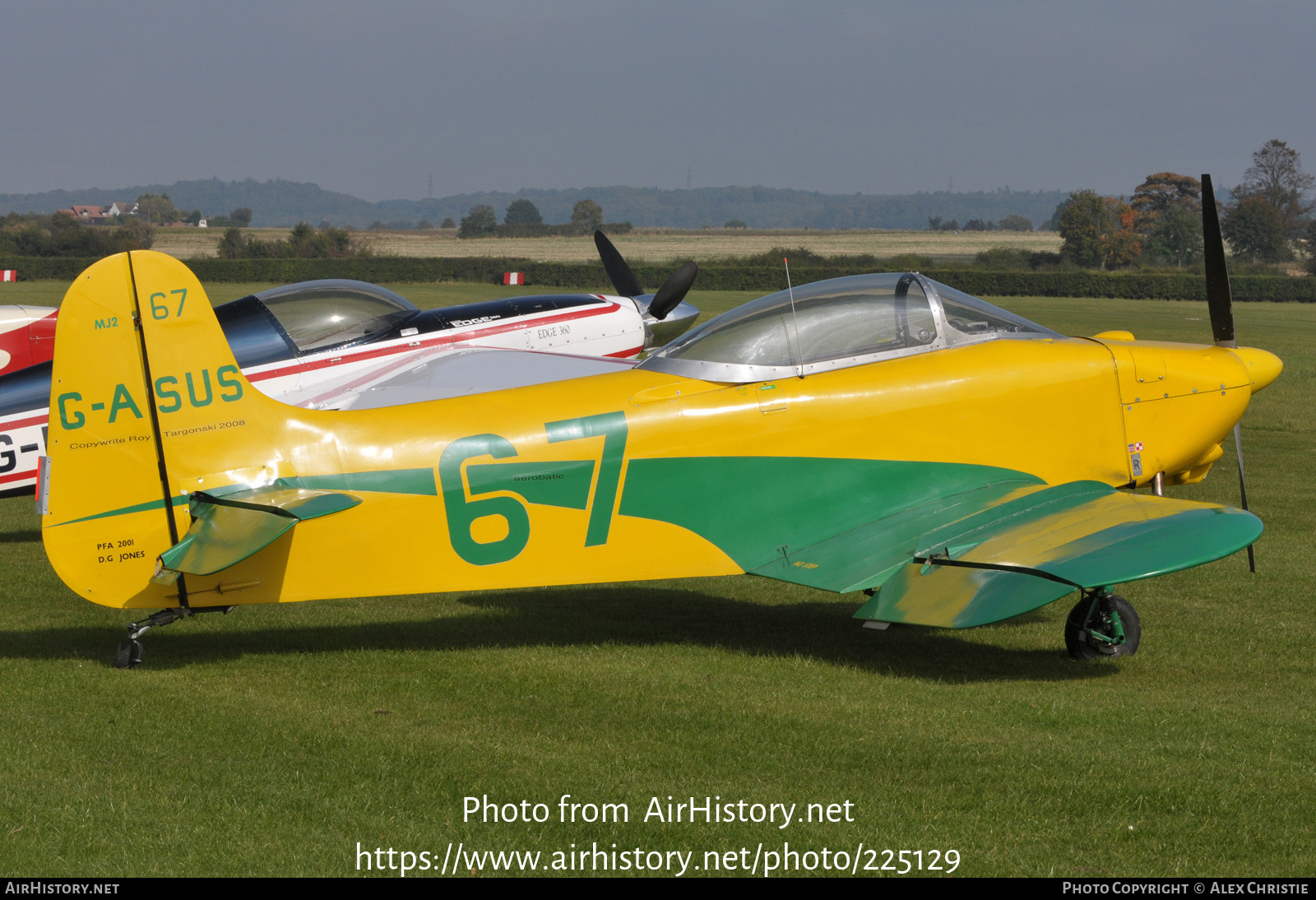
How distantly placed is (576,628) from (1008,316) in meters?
3.55

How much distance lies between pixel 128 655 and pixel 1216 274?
7276mm

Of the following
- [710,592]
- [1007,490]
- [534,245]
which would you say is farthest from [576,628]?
[534,245]

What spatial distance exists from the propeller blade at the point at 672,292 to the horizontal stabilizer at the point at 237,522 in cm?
658

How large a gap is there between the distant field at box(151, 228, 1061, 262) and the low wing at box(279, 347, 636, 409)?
212 feet

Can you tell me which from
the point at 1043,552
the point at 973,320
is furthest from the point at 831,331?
the point at 1043,552

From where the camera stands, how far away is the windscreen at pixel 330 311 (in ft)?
34.7

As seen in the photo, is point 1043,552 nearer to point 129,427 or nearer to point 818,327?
point 818,327

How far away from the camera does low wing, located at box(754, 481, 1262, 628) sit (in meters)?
6.03

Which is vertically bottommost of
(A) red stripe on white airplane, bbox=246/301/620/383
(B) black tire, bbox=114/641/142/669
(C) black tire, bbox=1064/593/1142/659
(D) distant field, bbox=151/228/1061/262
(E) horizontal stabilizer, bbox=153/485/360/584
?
(C) black tire, bbox=1064/593/1142/659

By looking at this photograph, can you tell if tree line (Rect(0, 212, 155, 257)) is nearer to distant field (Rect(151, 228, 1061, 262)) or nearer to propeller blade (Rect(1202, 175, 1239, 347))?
distant field (Rect(151, 228, 1061, 262))

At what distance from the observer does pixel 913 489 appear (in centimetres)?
723

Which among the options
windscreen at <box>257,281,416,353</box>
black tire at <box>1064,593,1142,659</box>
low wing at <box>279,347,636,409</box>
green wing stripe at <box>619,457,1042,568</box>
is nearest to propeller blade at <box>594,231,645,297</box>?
low wing at <box>279,347,636,409</box>

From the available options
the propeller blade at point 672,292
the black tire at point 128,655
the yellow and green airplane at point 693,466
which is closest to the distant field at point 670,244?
the propeller blade at point 672,292
